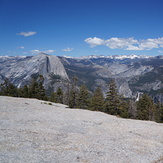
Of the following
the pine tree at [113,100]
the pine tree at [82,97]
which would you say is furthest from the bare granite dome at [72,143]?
the pine tree at [82,97]

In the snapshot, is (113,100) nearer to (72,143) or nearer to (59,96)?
(59,96)

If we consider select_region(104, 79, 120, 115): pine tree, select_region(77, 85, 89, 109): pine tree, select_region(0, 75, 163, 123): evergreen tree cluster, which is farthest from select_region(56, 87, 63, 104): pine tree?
select_region(104, 79, 120, 115): pine tree

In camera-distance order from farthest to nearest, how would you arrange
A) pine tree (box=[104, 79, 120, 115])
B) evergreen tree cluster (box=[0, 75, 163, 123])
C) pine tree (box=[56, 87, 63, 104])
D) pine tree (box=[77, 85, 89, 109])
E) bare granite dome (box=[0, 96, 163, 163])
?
pine tree (box=[56, 87, 63, 104]) → pine tree (box=[77, 85, 89, 109]) → evergreen tree cluster (box=[0, 75, 163, 123]) → pine tree (box=[104, 79, 120, 115]) → bare granite dome (box=[0, 96, 163, 163])

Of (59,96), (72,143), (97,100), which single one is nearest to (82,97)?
(97,100)

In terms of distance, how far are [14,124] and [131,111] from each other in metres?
62.6

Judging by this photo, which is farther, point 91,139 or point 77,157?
point 91,139

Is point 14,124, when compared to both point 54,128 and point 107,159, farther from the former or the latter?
point 107,159

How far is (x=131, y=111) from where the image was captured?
2891 inches

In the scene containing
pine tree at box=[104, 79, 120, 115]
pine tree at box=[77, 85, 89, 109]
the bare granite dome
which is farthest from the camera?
pine tree at box=[77, 85, 89, 109]

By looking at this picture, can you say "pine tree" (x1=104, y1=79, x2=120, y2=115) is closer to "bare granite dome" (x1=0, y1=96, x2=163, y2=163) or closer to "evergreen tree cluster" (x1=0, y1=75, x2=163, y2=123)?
"evergreen tree cluster" (x1=0, y1=75, x2=163, y2=123)

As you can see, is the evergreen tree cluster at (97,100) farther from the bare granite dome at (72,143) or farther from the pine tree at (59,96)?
the bare granite dome at (72,143)

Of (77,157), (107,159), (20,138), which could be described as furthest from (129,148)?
(20,138)

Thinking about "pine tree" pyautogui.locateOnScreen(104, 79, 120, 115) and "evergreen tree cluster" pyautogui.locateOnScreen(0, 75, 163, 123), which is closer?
"pine tree" pyautogui.locateOnScreen(104, 79, 120, 115)

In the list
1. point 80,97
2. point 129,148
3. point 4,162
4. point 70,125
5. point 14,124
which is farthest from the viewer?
point 80,97
